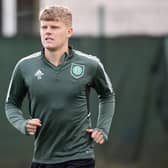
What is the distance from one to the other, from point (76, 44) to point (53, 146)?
5.90 metres

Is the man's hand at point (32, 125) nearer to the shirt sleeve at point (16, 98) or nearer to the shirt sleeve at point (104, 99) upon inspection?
the shirt sleeve at point (16, 98)

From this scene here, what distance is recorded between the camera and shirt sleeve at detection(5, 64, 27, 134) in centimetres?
702

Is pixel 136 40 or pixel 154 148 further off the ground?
pixel 136 40

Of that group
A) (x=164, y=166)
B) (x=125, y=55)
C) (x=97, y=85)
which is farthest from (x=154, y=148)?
(x=97, y=85)

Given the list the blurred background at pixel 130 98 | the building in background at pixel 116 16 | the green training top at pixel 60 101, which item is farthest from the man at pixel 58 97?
the building in background at pixel 116 16

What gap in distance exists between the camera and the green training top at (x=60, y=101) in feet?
22.5

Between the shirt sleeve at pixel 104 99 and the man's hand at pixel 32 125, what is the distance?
544 mm

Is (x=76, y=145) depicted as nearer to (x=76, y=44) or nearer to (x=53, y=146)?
(x=53, y=146)

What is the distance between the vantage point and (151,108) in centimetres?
1280

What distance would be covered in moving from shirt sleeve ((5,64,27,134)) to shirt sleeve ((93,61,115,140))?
58cm

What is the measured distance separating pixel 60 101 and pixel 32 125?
28 centimetres

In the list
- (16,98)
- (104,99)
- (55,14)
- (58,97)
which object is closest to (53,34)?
(55,14)

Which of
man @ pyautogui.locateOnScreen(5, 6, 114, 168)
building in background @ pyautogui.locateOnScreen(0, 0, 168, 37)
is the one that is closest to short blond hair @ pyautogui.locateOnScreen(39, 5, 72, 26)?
man @ pyautogui.locateOnScreen(5, 6, 114, 168)

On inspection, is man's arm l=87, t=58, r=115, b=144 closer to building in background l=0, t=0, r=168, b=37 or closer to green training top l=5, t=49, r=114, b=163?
green training top l=5, t=49, r=114, b=163
